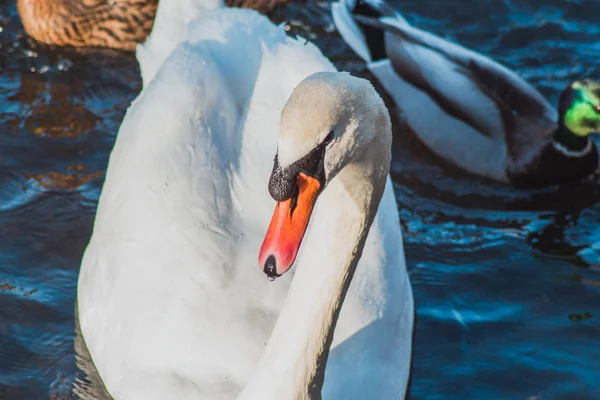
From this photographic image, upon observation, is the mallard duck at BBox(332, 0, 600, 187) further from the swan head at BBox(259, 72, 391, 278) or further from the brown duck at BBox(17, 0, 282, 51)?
the swan head at BBox(259, 72, 391, 278)

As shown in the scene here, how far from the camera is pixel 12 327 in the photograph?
16.6ft

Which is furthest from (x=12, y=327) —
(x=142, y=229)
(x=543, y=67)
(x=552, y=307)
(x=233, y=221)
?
(x=543, y=67)

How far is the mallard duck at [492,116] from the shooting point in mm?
6855

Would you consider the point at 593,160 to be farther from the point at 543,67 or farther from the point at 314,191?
the point at 314,191

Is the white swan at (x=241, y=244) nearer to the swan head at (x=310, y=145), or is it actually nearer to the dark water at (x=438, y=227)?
the swan head at (x=310, y=145)

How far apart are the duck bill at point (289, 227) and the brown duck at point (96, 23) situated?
4.68 meters

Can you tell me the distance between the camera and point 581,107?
22.1 feet

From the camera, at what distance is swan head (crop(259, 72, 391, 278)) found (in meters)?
3.04

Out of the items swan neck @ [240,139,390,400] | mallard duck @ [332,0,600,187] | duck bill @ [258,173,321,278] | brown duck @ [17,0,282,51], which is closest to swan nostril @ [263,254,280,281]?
duck bill @ [258,173,321,278]

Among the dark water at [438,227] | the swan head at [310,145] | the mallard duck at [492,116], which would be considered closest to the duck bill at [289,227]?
the swan head at [310,145]

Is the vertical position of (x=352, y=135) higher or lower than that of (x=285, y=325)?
higher

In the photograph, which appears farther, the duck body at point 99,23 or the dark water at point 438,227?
the duck body at point 99,23

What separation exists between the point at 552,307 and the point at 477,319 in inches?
18.2

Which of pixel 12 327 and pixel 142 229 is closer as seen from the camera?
pixel 142 229
